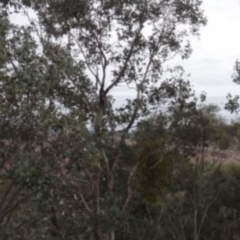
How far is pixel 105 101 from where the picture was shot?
1446 cm

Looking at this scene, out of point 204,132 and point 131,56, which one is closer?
point 131,56

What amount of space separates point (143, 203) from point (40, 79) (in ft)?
42.1

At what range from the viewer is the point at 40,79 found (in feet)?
26.0

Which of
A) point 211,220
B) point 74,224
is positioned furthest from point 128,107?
point 211,220

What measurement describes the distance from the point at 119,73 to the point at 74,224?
12.1 feet

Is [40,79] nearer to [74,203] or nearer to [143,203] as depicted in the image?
[74,203]

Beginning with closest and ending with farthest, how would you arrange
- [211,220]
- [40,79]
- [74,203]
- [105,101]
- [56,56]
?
[40,79] < [56,56] < [74,203] < [105,101] < [211,220]

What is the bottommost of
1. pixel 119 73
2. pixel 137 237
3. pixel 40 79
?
pixel 137 237

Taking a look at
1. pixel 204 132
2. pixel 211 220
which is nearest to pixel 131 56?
pixel 204 132

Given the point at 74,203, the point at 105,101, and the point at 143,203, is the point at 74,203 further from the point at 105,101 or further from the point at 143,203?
the point at 143,203

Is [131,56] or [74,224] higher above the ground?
[131,56]

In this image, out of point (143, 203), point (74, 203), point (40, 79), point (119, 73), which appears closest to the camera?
point (40, 79)

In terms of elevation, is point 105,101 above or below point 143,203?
above

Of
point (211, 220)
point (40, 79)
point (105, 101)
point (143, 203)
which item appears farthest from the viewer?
point (211, 220)
